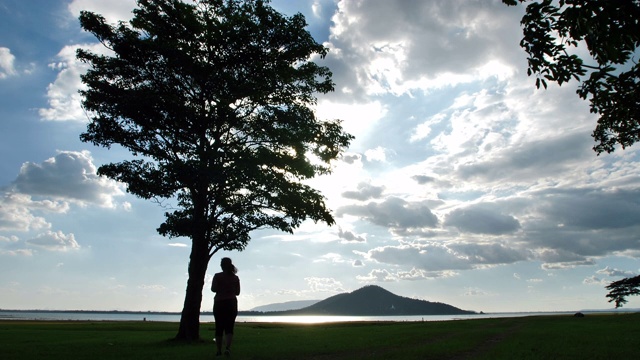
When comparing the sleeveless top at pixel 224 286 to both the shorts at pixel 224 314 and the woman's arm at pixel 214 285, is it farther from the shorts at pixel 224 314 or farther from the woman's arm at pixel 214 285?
the shorts at pixel 224 314

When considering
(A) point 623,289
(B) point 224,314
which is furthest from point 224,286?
(A) point 623,289

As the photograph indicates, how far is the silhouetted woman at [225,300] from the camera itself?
12836 mm

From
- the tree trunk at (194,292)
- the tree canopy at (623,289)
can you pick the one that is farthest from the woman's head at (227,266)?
the tree canopy at (623,289)

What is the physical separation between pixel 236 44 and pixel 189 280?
38.3 ft

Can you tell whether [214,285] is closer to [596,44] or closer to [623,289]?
[596,44]

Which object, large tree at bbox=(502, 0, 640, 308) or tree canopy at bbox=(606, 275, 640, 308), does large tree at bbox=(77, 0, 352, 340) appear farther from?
tree canopy at bbox=(606, 275, 640, 308)

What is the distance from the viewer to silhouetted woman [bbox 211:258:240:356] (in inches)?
505

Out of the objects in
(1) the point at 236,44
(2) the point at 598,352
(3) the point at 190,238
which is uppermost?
(1) the point at 236,44

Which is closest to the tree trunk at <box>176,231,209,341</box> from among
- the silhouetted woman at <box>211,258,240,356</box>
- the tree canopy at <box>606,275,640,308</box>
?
the silhouetted woman at <box>211,258,240,356</box>

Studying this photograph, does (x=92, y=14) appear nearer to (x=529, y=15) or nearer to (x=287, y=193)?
(x=287, y=193)

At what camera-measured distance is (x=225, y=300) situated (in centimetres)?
A: 1301

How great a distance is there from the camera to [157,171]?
785 inches

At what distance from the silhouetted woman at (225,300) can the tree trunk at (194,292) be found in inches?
304

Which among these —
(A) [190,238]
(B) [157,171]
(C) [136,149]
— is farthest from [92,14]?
(A) [190,238]
